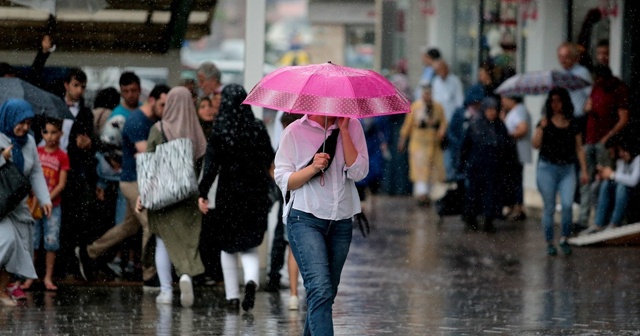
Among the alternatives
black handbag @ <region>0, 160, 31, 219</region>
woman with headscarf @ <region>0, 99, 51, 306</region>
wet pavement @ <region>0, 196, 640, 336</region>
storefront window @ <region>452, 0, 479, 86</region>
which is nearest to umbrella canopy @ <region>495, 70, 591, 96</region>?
wet pavement @ <region>0, 196, 640, 336</region>

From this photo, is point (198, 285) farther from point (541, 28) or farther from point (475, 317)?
point (541, 28)

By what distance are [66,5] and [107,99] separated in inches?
36.2

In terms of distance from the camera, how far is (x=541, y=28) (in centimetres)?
2042

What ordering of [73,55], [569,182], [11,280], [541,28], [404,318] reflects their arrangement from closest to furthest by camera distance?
[404,318]
[11,280]
[73,55]
[569,182]
[541,28]

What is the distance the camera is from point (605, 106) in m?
16.0

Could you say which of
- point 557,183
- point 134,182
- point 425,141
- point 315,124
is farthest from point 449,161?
point 315,124

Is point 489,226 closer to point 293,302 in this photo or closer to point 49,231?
point 293,302

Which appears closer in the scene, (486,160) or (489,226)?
(486,160)

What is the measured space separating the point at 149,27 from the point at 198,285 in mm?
2508

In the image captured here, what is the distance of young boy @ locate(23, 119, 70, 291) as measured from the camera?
38.0ft

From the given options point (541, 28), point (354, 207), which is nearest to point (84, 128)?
point (354, 207)

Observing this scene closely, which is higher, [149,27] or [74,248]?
[149,27]

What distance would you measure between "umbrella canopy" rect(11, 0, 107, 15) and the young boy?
4.57 ft

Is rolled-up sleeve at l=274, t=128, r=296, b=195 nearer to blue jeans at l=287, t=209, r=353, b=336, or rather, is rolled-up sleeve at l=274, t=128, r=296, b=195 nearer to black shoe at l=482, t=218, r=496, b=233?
blue jeans at l=287, t=209, r=353, b=336
